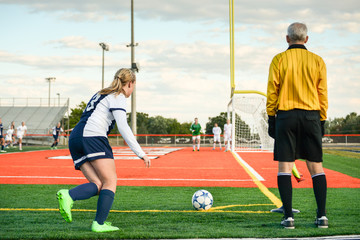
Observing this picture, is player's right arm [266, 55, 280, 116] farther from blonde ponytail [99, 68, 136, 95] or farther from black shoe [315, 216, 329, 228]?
blonde ponytail [99, 68, 136, 95]

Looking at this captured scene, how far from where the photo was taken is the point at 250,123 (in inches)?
969

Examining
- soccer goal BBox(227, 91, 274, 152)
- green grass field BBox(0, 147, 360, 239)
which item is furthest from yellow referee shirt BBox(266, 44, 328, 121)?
soccer goal BBox(227, 91, 274, 152)

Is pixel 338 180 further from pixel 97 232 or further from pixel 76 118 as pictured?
pixel 76 118

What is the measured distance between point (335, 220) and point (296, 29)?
2.20 meters

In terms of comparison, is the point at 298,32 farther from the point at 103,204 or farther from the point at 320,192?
the point at 103,204

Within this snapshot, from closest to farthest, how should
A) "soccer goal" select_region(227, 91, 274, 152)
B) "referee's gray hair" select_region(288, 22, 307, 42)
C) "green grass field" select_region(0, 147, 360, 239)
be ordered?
"green grass field" select_region(0, 147, 360, 239) → "referee's gray hair" select_region(288, 22, 307, 42) → "soccer goal" select_region(227, 91, 274, 152)

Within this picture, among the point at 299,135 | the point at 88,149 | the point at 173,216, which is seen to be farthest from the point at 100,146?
the point at 299,135

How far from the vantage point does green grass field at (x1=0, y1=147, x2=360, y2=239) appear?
3.99 metres

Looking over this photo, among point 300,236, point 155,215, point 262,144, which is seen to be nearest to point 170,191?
point 155,215

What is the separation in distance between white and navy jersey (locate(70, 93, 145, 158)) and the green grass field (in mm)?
941

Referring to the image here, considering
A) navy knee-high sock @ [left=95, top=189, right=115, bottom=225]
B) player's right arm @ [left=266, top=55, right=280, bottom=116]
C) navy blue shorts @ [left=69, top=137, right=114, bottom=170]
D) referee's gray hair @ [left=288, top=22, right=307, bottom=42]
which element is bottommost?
navy knee-high sock @ [left=95, top=189, right=115, bottom=225]

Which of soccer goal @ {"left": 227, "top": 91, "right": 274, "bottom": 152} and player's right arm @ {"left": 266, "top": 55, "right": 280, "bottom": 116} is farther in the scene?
soccer goal @ {"left": 227, "top": 91, "right": 274, "bottom": 152}

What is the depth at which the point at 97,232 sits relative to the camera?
400 cm

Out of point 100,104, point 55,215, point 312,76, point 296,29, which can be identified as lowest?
point 55,215
